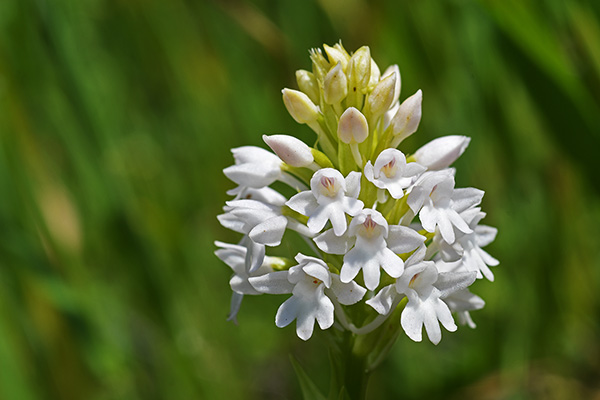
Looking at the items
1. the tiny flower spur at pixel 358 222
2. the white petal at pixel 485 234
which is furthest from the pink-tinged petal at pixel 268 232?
the white petal at pixel 485 234

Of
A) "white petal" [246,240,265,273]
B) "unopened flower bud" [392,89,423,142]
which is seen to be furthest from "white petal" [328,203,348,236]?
"unopened flower bud" [392,89,423,142]

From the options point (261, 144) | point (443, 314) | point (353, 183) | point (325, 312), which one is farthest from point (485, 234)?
point (261, 144)

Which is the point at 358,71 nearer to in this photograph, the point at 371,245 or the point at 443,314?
the point at 371,245

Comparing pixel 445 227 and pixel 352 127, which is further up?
pixel 352 127

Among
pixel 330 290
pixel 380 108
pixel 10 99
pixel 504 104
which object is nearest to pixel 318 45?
pixel 504 104

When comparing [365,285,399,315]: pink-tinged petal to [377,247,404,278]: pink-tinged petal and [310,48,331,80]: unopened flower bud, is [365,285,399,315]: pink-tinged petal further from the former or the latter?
[310,48,331,80]: unopened flower bud

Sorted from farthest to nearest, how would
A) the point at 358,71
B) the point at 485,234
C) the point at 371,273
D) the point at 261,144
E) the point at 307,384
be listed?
the point at 261,144 < the point at 485,234 < the point at 358,71 < the point at 307,384 < the point at 371,273
